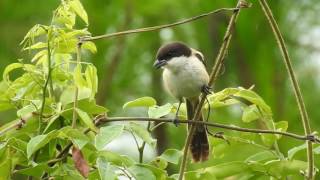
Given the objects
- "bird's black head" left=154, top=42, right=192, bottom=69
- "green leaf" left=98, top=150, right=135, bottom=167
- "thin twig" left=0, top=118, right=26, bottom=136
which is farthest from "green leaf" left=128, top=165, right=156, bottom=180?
"bird's black head" left=154, top=42, right=192, bottom=69

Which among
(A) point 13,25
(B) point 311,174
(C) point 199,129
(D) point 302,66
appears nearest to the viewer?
(B) point 311,174

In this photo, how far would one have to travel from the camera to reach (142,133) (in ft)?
7.22

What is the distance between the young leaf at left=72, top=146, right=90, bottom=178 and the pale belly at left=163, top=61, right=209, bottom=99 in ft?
4.77

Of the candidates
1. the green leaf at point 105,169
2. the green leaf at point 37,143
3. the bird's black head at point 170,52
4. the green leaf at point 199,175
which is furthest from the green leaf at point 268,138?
the bird's black head at point 170,52

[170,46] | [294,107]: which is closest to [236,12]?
[170,46]

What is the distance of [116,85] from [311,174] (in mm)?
3970

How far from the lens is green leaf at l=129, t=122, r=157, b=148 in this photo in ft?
7.15

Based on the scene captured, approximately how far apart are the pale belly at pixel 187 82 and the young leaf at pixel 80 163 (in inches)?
57.3

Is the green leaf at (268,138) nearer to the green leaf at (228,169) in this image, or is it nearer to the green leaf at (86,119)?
the green leaf at (228,169)

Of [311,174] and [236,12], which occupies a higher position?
[236,12]

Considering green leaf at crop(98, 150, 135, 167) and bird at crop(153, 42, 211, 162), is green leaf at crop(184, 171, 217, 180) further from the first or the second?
bird at crop(153, 42, 211, 162)

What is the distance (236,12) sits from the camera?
2207 mm

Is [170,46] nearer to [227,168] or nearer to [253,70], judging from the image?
[227,168]

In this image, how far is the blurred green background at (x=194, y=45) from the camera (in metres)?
5.35
